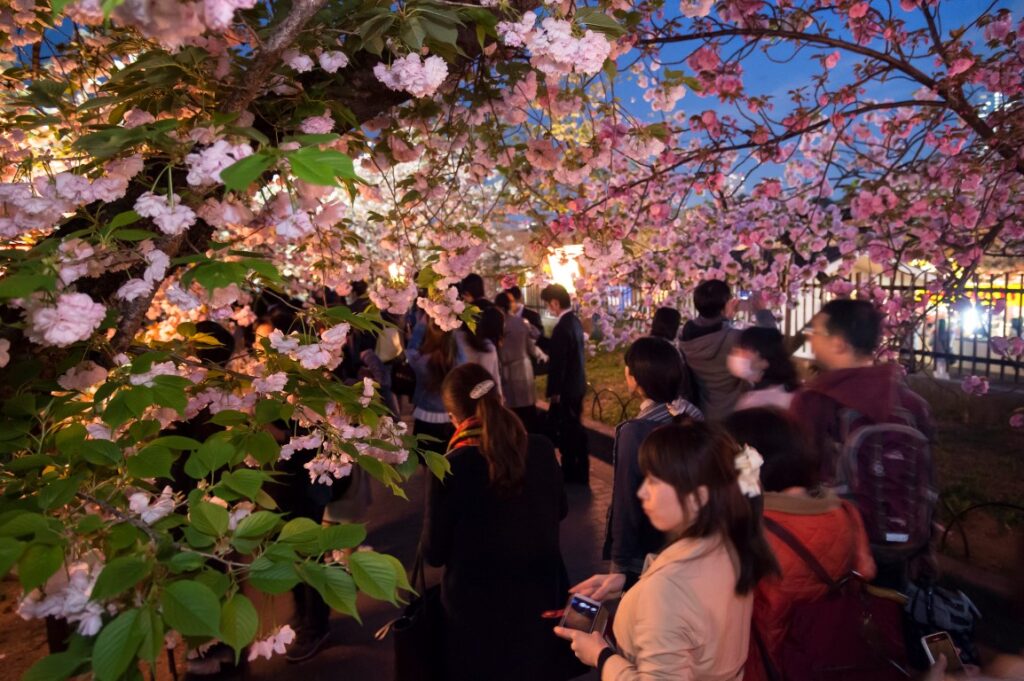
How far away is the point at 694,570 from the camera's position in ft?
6.34

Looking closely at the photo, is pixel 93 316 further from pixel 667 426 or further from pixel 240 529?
pixel 667 426

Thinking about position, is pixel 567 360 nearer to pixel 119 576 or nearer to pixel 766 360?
pixel 766 360

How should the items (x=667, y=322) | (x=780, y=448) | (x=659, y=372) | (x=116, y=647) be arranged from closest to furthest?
(x=116, y=647)
(x=780, y=448)
(x=659, y=372)
(x=667, y=322)

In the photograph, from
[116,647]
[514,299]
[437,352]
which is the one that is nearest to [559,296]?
[514,299]

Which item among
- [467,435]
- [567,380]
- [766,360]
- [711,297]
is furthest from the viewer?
[567,380]

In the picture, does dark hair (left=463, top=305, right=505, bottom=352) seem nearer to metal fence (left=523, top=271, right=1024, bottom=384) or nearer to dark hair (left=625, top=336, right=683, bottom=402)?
dark hair (left=625, top=336, right=683, bottom=402)

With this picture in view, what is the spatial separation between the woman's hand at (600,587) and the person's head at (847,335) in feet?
5.24

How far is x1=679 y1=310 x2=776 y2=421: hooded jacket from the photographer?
545cm

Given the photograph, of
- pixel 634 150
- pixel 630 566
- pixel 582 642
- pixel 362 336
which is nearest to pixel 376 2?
pixel 634 150

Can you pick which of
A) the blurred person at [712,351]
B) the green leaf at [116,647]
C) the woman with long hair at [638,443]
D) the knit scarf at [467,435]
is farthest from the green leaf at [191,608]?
Answer: the blurred person at [712,351]

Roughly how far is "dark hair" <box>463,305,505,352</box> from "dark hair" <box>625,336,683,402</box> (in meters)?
2.63

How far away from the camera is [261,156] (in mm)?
1407

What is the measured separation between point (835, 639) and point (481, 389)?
1.72 metres

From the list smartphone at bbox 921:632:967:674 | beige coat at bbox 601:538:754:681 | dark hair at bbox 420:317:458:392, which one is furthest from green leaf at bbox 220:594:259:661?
dark hair at bbox 420:317:458:392
